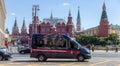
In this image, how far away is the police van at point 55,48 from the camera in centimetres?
3094

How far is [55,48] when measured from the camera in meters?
31.0

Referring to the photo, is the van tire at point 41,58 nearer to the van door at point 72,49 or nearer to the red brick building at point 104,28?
the van door at point 72,49

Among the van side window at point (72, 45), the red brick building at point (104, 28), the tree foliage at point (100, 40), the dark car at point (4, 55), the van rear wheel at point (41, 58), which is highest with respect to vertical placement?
the red brick building at point (104, 28)

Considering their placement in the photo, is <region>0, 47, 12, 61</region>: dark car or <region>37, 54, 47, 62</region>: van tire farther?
<region>0, 47, 12, 61</region>: dark car

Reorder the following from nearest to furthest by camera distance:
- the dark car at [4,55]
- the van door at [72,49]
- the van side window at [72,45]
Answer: the van door at [72,49] < the van side window at [72,45] < the dark car at [4,55]

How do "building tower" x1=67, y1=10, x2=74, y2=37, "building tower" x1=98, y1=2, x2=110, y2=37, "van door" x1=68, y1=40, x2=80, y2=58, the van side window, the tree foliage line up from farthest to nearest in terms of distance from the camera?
"building tower" x1=67, y1=10, x2=74, y2=37 → "building tower" x1=98, y1=2, x2=110, y2=37 → the tree foliage → the van side window → "van door" x1=68, y1=40, x2=80, y2=58

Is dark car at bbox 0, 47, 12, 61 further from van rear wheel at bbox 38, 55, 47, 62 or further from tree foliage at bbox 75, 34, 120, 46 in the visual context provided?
tree foliage at bbox 75, 34, 120, 46

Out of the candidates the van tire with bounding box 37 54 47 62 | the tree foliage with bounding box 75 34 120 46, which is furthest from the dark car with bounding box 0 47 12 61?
the tree foliage with bounding box 75 34 120 46

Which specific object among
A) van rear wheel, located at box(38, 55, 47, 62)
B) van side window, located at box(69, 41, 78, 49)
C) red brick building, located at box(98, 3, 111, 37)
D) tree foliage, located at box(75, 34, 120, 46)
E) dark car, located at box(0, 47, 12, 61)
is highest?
red brick building, located at box(98, 3, 111, 37)

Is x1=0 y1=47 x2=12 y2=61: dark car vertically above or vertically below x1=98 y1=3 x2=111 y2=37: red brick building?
below

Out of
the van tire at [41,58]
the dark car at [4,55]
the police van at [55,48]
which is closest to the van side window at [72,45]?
the police van at [55,48]

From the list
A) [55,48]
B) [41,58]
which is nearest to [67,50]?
[55,48]

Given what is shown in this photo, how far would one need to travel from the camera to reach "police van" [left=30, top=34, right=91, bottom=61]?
30.9 meters

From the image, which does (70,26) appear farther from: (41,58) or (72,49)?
(41,58)
